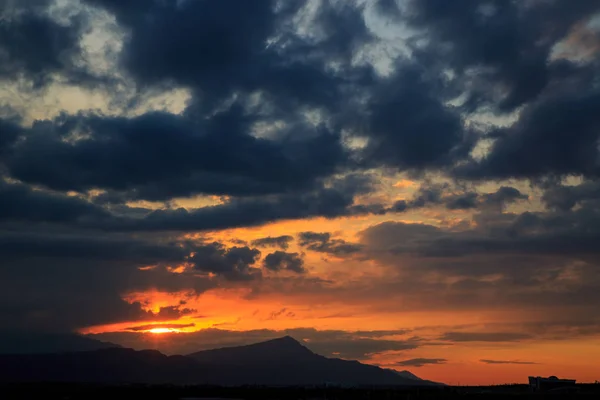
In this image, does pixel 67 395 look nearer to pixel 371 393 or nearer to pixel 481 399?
pixel 371 393

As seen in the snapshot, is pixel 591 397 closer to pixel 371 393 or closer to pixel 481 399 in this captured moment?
pixel 481 399

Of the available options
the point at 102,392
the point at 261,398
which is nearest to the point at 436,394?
the point at 261,398

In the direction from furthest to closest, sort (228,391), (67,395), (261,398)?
(228,391) < (67,395) < (261,398)

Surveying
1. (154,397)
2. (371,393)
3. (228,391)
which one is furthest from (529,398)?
(154,397)

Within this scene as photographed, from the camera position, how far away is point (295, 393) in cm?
19250

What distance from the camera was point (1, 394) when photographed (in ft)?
637

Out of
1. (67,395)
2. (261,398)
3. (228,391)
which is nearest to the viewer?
(261,398)

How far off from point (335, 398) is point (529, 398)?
166 feet

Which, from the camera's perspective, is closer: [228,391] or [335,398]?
[335,398]

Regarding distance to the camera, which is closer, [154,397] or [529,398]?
[154,397]

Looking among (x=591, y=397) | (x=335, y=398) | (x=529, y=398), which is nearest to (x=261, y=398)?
(x=335, y=398)

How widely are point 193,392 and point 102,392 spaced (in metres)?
23.6

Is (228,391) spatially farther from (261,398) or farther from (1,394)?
(1,394)

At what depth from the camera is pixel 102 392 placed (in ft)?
616
